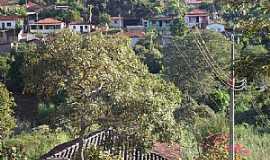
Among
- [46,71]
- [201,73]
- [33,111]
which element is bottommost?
[33,111]

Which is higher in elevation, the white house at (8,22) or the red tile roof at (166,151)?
the white house at (8,22)

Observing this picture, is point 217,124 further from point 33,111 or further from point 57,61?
point 57,61

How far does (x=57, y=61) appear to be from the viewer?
7.14m

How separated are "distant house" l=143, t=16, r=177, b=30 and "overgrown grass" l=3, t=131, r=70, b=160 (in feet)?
59.3

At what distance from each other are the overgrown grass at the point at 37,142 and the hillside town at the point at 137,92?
3cm

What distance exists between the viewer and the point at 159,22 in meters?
32.8

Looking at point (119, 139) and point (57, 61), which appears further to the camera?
point (119, 139)

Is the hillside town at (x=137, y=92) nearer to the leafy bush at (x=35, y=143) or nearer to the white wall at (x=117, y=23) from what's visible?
the leafy bush at (x=35, y=143)

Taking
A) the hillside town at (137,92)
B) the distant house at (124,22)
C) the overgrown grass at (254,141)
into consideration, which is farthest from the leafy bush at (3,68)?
the distant house at (124,22)

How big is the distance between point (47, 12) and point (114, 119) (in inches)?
1114

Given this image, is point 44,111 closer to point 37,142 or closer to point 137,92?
point 37,142

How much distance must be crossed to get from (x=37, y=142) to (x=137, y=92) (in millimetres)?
7814

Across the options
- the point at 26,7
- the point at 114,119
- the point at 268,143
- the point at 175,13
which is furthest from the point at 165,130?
the point at 26,7

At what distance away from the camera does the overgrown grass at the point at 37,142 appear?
13852 millimetres
